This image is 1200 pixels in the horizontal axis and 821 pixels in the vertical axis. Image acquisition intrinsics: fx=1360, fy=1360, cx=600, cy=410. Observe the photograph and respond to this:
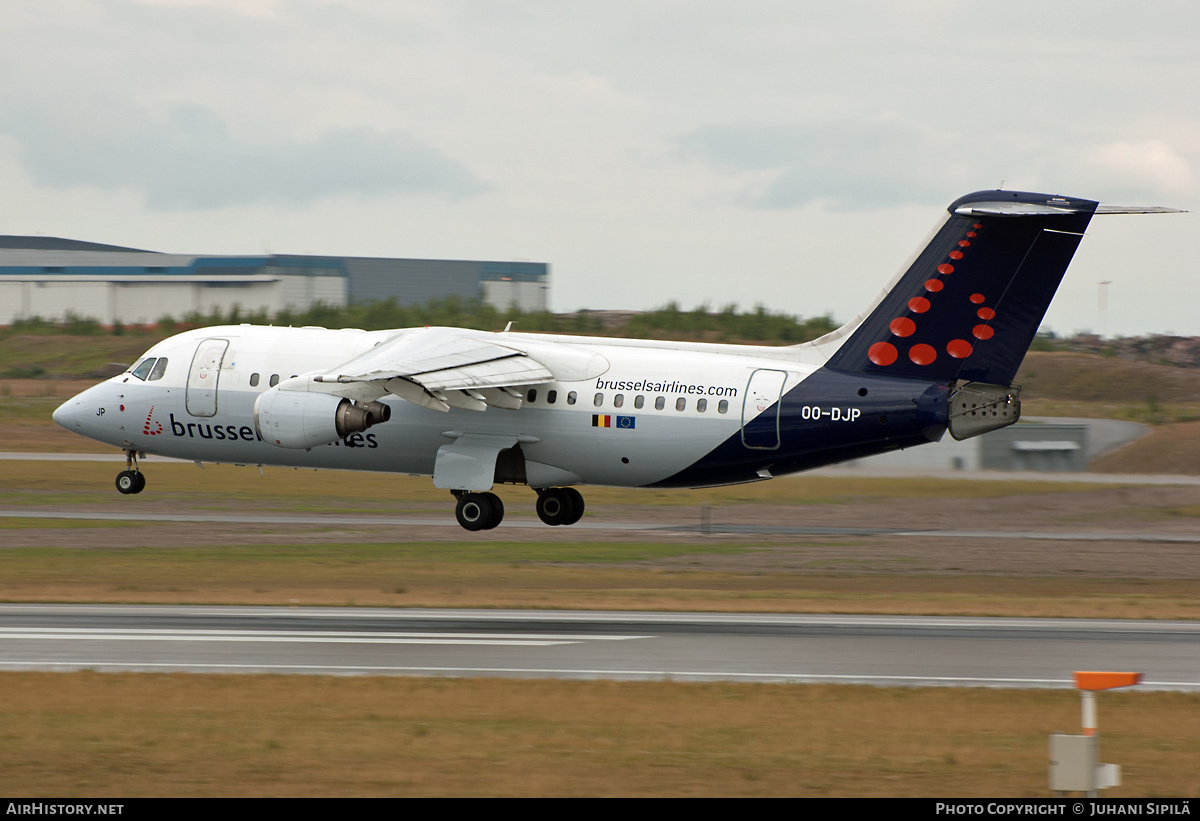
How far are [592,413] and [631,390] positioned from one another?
43.4 inches

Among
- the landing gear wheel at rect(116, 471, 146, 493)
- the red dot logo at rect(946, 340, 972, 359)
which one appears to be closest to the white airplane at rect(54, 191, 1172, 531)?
the red dot logo at rect(946, 340, 972, 359)

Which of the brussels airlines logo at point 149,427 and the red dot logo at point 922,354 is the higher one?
the red dot logo at point 922,354

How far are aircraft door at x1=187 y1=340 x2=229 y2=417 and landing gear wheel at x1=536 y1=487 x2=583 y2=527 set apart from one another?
884 cm

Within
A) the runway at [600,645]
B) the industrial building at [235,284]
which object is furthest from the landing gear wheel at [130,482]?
the industrial building at [235,284]

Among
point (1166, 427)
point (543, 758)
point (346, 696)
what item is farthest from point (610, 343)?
point (1166, 427)

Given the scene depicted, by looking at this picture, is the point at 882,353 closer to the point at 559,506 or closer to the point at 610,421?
the point at 610,421

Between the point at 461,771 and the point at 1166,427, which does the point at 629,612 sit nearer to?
the point at 461,771

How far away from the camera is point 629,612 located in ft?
89.1

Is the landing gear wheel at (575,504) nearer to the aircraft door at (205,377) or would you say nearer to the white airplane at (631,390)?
the white airplane at (631,390)

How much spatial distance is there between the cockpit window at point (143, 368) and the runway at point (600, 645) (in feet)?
35.0

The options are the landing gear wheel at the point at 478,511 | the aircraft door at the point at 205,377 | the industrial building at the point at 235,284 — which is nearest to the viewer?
the landing gear wheel at the point at 478,511

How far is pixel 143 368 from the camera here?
3638 centimetres

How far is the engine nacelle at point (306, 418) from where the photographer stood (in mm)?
31484

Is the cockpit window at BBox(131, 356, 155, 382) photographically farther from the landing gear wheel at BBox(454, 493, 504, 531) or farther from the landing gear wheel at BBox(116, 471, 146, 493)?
the landing gear wheel at BBox(454, 493, 504, 531)
